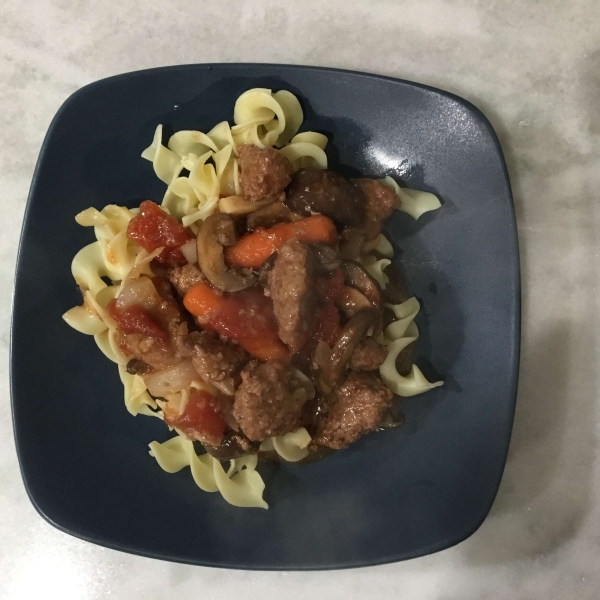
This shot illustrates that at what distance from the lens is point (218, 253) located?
327 centimetres

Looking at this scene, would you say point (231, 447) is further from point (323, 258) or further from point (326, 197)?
point (326, 197)

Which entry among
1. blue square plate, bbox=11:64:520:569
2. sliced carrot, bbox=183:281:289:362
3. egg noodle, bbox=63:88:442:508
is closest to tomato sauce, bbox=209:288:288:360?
sliced carrot, bbox=183:281:289:362

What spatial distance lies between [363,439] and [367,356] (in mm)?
709

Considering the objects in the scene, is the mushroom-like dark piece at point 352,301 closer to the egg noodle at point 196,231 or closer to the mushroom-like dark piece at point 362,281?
the mushroom-like dark piece at point 362,281

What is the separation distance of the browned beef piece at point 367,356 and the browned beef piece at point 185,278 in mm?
1170

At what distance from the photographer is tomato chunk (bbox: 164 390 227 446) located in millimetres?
3344

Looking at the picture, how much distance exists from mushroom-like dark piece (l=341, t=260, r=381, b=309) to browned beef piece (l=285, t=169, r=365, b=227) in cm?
29

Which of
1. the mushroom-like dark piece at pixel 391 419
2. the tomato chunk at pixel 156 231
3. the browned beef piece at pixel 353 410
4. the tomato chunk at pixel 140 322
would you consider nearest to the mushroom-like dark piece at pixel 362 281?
the browned beef piece at pixel 353 410

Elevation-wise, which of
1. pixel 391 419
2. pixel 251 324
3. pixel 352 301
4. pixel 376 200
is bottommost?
pixel 391 419

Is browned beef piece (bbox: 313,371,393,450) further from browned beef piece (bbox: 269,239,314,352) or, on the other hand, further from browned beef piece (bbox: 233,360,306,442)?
browned beef piece (bbox: 269,239,314,352)

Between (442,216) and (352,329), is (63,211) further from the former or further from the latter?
(442,216)

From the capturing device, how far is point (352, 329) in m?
3.28

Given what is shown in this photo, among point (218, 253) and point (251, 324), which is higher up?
point (218, 253)

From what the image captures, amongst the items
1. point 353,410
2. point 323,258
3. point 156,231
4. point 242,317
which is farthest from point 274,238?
point 353,410
